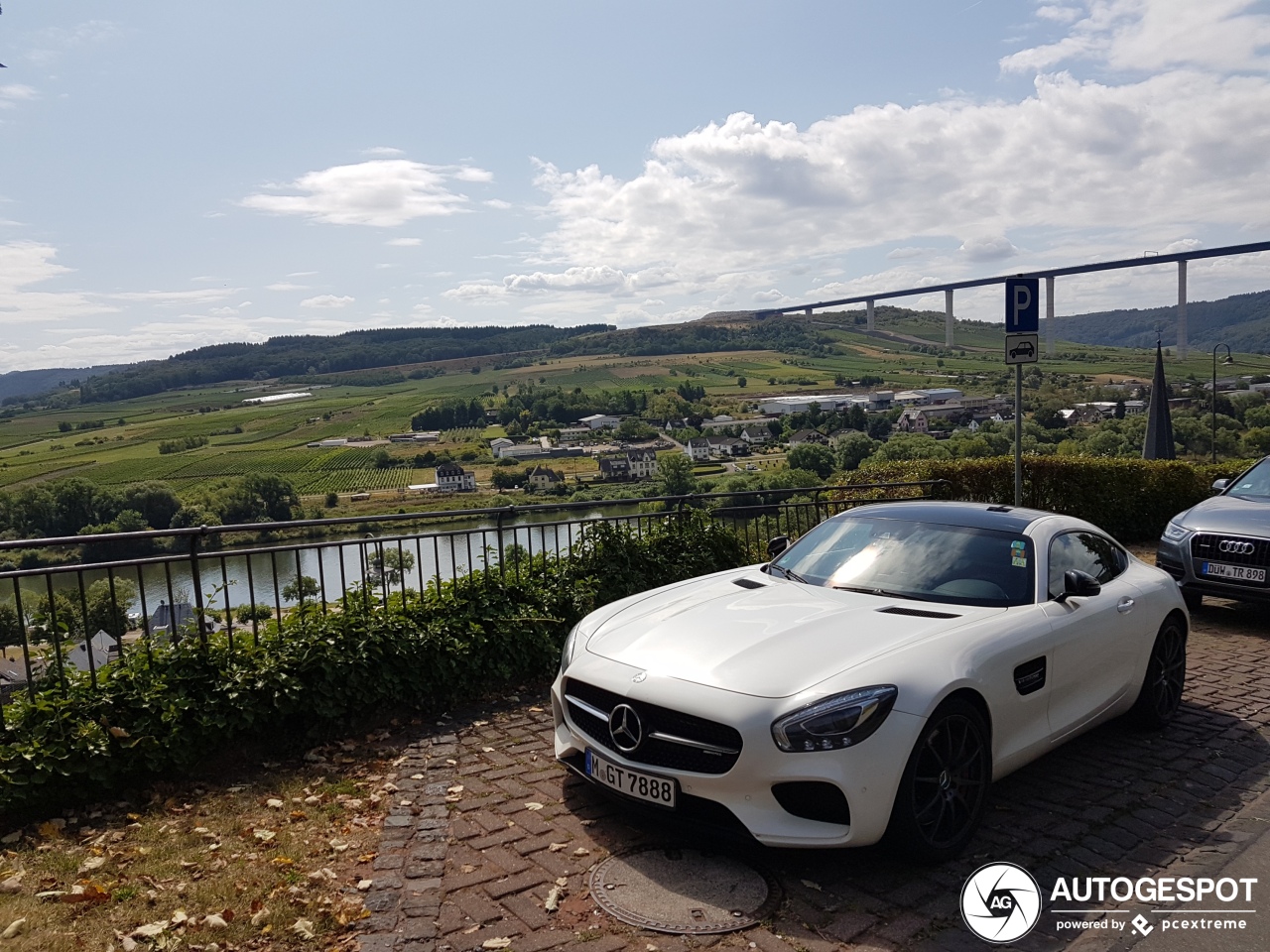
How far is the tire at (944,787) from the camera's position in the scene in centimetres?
364

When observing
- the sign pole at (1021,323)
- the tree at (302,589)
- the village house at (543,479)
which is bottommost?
the village house at (543,479)

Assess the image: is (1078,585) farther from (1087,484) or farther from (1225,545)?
(1087,484)

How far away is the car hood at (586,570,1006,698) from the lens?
12.6 feet

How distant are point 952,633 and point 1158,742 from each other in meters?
2.31

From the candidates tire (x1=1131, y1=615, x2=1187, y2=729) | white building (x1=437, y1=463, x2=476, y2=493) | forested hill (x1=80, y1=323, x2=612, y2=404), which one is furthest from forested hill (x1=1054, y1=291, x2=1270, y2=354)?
Answer: tire (x1=1131, y1=615, x2=1187, y2=729)

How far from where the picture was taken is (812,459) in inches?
984

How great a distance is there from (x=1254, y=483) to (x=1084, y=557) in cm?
554

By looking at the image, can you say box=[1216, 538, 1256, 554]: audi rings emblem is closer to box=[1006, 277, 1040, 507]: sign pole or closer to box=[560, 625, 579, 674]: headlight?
box=[1006, 277, 1040, 507]: sign pole

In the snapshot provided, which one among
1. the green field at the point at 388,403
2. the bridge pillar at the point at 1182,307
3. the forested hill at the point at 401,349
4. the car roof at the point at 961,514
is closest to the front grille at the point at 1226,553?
the car roof at the point at 961,514

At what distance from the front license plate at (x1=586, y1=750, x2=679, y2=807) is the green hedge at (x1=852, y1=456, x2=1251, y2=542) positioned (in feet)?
34.2

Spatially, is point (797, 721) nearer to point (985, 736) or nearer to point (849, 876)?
point (849, 876)

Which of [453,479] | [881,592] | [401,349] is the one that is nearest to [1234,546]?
[881,592]

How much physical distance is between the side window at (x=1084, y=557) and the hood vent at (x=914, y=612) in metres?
0.80

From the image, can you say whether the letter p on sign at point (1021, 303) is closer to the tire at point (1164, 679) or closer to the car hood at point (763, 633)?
the tire at point (1164, 679)
